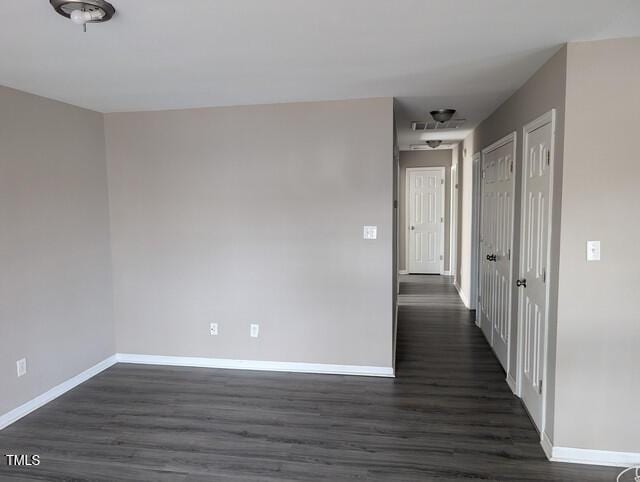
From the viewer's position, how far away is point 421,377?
3.62 meters

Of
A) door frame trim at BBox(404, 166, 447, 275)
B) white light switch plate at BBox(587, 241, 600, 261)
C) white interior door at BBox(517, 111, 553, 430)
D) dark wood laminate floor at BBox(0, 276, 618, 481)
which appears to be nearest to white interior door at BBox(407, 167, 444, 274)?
door frame trim at BBox(404, 166, 447, 275)

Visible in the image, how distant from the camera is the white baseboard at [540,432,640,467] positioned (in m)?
2.35

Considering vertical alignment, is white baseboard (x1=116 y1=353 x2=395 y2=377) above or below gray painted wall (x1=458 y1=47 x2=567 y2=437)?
below

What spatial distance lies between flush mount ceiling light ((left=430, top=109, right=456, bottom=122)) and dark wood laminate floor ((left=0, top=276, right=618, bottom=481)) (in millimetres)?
2330

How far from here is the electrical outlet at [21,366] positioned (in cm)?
301

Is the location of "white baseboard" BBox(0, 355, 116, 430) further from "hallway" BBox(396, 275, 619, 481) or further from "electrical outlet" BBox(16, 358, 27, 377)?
"hallway" BBox(396, 275, 619, 481)

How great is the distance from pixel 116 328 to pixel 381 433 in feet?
8.94

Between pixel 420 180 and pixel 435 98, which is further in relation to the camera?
pixel 420 180

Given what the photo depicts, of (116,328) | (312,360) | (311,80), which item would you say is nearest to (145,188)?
(116,328)

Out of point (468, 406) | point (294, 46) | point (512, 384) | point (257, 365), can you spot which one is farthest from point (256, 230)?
point (512, 384)

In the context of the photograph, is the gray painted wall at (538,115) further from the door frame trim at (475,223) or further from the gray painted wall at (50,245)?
the gray painted wall at (50,245)

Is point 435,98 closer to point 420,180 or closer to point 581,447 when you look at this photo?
point 581,447

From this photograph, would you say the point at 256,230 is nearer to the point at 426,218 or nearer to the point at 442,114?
the point at 442,114

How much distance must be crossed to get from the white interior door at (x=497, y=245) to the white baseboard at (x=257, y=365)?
114 centimetres
